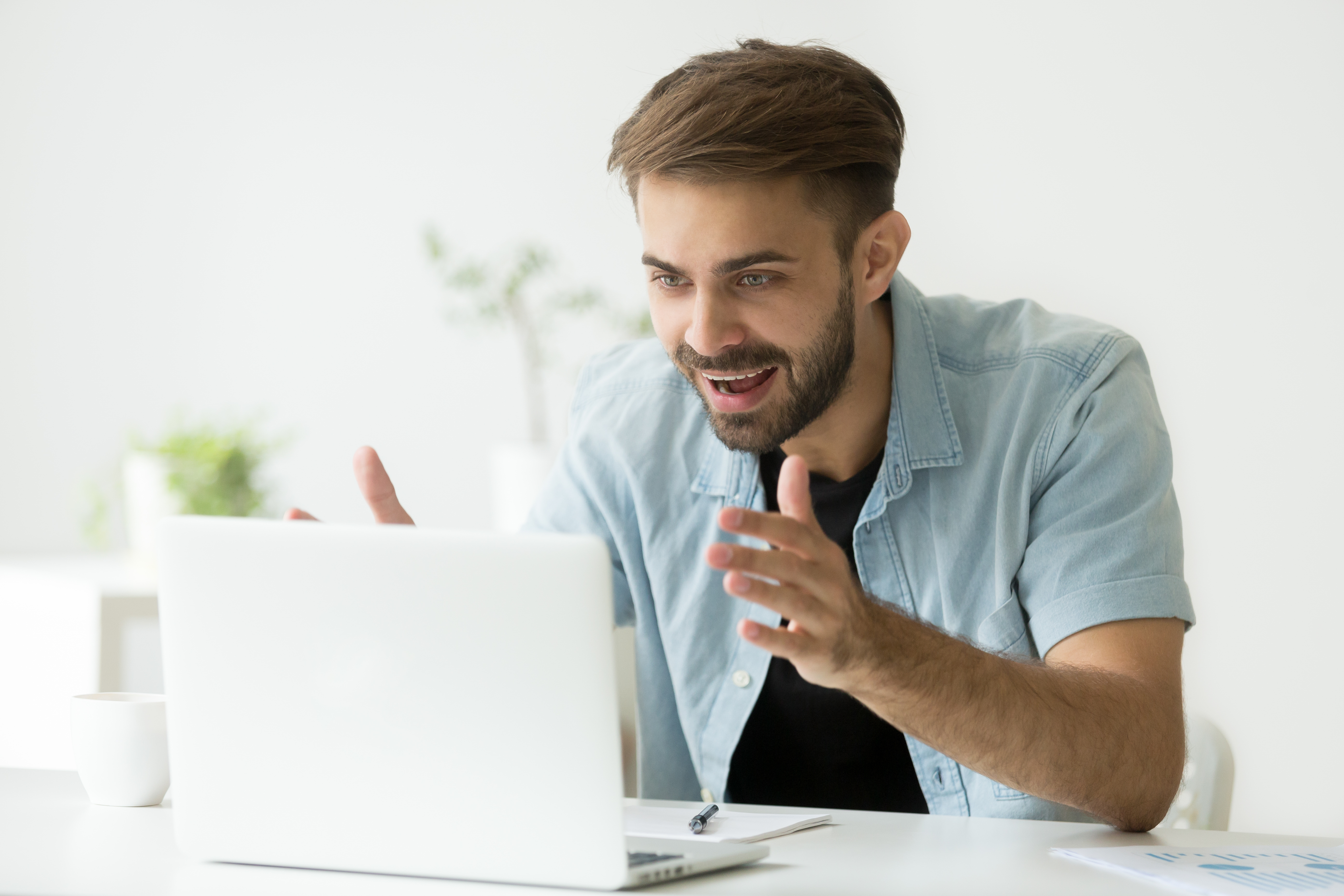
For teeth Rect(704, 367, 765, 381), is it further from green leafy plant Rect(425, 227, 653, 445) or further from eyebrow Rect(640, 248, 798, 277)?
green leafy plant Rect(425, 227, 653, 445)

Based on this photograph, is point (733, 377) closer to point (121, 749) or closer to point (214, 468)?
point (121, 749)

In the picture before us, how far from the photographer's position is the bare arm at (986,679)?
811mm

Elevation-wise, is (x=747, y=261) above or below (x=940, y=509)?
above

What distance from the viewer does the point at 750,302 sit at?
1.32 meters

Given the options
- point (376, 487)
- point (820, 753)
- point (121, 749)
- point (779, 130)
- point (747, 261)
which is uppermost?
point (779, 130)

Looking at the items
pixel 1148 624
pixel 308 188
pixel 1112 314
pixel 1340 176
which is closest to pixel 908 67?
pixel 1112 314

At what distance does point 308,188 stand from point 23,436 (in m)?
0.94

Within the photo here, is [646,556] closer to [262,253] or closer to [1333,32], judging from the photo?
[1333,32]

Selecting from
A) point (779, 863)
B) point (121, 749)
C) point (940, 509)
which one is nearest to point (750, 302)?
point (940, 509)

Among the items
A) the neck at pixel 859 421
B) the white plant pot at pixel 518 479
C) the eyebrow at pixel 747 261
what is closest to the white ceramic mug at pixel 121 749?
the eyebrow at pixel 747 261

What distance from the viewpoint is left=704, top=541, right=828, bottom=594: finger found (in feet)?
2.50

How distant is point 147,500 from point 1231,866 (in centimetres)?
208

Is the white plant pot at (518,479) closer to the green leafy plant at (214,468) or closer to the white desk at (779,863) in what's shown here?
the green leafy plant at (214,468)

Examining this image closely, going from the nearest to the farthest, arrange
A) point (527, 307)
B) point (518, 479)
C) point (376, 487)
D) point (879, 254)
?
point (376, 487) → point (879, 254) → point (518, 479) → point (527, 307)
